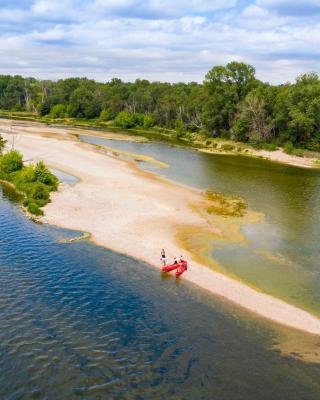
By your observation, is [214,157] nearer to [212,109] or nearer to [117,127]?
[212,109]

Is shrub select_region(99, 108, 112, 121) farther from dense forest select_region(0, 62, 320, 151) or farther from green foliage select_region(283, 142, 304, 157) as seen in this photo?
green foliage select_region(283, 142, 304, 157)

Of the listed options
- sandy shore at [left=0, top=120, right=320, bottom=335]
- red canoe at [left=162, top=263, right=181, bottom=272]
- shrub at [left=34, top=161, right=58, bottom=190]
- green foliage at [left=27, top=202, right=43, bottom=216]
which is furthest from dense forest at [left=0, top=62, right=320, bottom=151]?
red canoe at [left=162, top=263, right=181, bottom=272]

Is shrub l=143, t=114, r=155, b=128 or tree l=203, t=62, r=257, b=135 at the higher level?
tree l=203, t=62, r=257, b=135

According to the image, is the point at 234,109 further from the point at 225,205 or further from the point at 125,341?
the point at 125,341

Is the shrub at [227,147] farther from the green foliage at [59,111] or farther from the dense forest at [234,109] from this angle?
the green foliage at [59,111]

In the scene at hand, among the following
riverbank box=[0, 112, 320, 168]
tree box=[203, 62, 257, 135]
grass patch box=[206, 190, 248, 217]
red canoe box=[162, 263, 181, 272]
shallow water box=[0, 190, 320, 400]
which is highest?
tree box=[203, 62, 257, 135]

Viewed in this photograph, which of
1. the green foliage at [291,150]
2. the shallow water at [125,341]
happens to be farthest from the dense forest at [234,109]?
the shallow water at [125,341]
